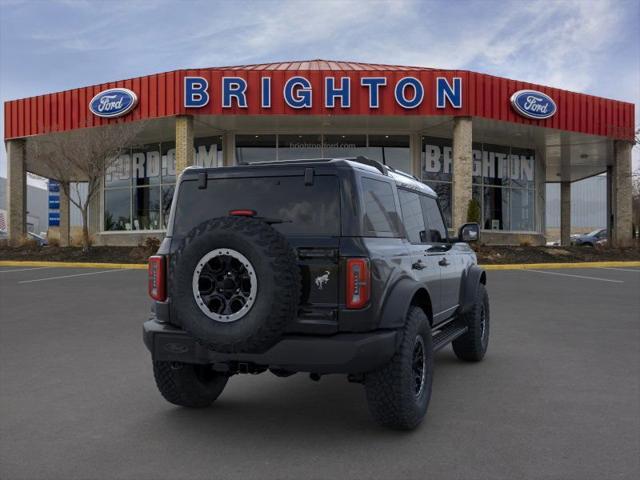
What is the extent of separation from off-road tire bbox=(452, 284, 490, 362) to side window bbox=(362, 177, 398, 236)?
2132 millimetres

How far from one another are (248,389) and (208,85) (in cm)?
1799

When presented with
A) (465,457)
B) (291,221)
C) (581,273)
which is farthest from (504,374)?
(581,273)

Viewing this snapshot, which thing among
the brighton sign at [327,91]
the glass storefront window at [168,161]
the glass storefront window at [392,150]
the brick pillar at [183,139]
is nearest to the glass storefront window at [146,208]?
the glass storefront window at [168,161]

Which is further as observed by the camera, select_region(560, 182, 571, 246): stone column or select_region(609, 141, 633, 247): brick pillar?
select_region(560, 182, 571, 246): stone column

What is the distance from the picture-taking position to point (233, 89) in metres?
21.3

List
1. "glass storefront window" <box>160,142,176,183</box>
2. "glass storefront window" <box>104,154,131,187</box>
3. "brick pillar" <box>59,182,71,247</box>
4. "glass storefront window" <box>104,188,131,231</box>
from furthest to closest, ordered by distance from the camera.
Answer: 1. "brick pillar" <box>59,182,71,247</box>
2. "glass storefront window" <box>104,154,131,187</box>
3. "glass storefront window" <box>104,188,131,231</box>
4. "glass storefront window" <box>160,142,176,183</box>

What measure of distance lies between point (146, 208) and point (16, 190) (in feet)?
18.2

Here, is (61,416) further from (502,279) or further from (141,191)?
(141,191)

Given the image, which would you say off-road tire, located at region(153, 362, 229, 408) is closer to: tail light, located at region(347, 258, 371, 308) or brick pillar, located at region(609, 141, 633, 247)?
tail light, located at region(347, 258, 371, 308)

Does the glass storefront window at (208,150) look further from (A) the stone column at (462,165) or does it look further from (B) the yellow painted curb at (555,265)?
(B) the yellow painted curb at (555,265)

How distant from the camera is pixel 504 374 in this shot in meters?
5.77

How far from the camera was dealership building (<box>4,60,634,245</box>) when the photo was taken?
2147 cm

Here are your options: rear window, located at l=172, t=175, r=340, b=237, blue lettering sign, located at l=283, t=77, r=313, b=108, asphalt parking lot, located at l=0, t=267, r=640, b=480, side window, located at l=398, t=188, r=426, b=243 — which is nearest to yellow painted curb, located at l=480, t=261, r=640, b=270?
blue lettering sign, located at l=283, t=77, r=313, b=108

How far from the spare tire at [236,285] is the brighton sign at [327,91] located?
59.9 feet
